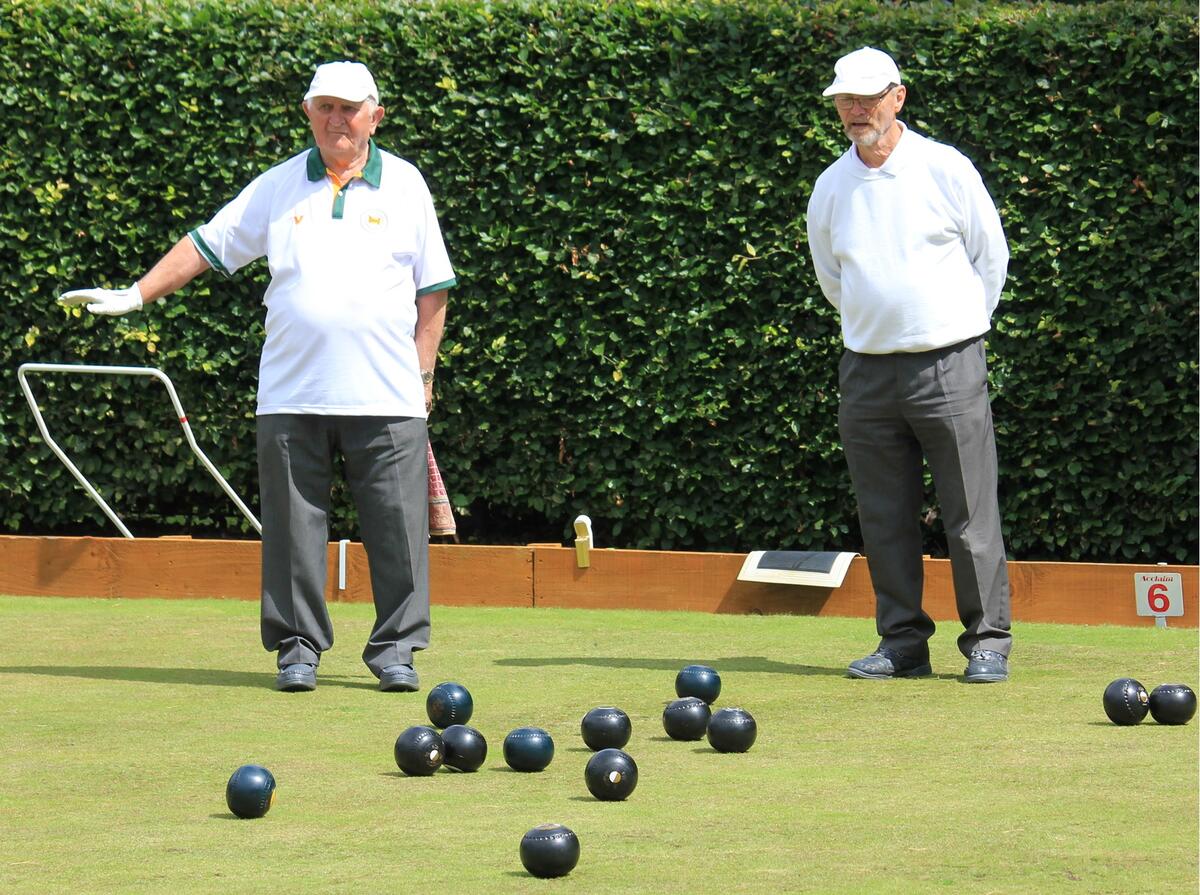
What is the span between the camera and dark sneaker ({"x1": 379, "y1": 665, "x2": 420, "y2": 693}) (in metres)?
5.61

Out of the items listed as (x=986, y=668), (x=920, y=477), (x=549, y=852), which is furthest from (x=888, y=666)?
(x=549, y=852)

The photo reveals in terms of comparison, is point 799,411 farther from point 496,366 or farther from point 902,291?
point 902,291

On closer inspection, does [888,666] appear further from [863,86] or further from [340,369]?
[340,369]

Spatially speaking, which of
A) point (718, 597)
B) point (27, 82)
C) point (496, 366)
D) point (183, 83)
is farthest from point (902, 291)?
point (27, 82)

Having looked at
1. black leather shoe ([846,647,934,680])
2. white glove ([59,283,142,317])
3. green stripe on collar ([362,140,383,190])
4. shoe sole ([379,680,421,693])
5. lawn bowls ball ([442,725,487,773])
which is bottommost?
black leather shoe ([846,647,934,680])

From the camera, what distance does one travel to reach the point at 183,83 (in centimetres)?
849

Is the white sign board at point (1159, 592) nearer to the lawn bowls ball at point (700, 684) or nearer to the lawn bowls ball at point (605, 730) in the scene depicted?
the lawn bowls ball at point (700, 684)

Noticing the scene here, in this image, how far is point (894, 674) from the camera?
593 centimetres

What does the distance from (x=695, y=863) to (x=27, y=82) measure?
6.44 m

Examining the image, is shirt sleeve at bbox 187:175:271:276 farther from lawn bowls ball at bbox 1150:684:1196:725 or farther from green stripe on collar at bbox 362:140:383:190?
lawn bowls ball at bbox 1150:684:1196:725

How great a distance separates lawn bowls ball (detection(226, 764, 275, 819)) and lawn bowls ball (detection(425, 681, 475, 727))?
1.07 m

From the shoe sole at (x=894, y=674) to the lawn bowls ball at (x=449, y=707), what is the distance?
152 centimetres

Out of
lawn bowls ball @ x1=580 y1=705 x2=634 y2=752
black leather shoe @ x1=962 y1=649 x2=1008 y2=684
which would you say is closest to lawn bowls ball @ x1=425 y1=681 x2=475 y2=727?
lawn bowls ball @ x1=580 y1=705 x2=634 y2=752

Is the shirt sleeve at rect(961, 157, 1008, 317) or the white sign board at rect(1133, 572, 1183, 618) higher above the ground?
the shirt sleeve at rect(961, 157, 1008, 317)
